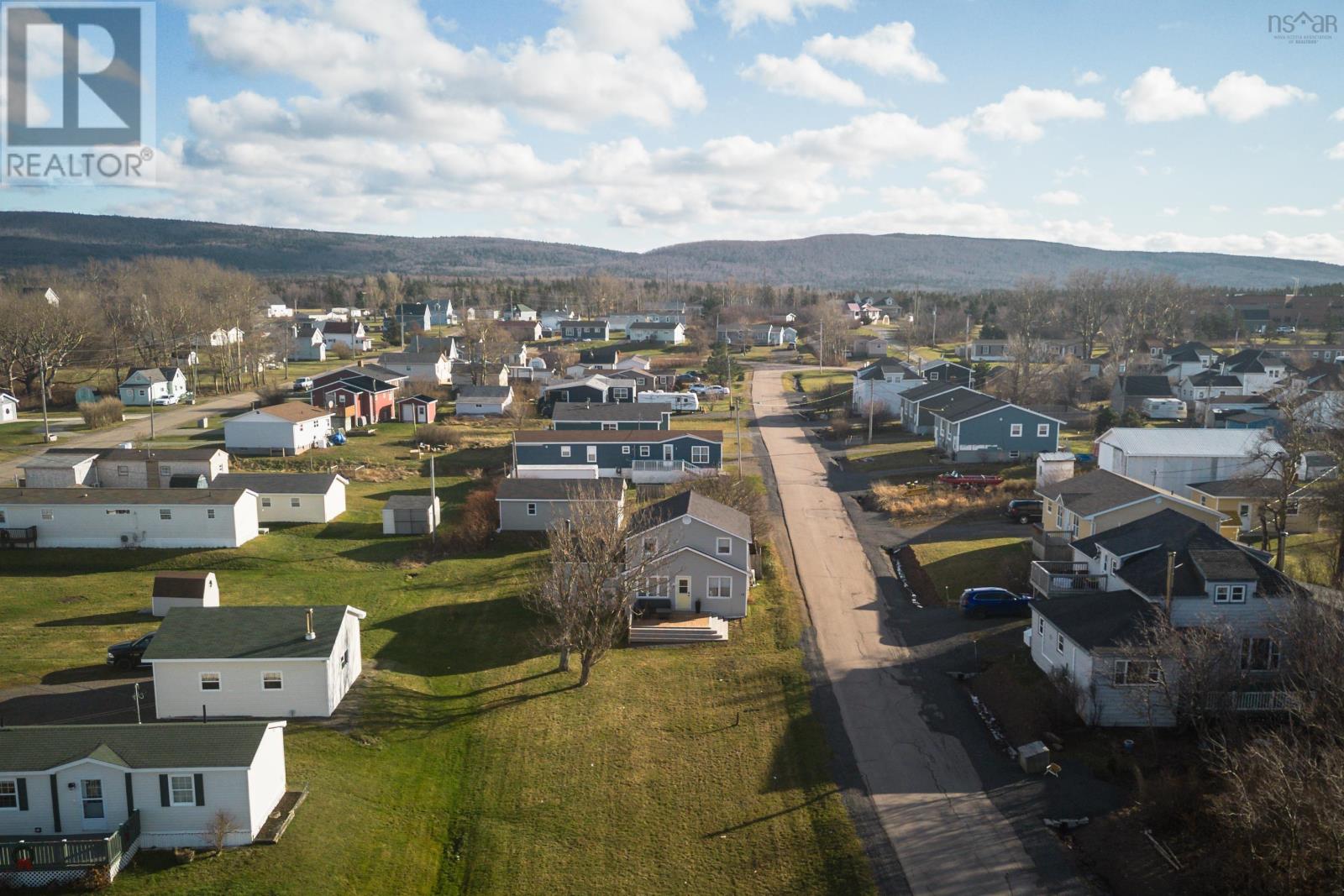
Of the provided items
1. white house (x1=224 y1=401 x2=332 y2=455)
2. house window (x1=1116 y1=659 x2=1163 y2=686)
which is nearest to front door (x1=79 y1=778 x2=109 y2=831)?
house window (x1=1116 y1=659 x2=1163 y2=686)

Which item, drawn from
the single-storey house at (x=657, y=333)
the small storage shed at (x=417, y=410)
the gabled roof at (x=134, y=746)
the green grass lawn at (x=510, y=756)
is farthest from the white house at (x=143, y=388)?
the gabled roof at (x=134, y=746)

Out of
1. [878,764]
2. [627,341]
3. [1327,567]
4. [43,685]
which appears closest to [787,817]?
[878,764]

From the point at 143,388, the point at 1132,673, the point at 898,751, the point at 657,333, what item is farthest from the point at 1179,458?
the point at 657,333

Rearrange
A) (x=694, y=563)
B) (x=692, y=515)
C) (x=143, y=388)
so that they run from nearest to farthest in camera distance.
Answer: (x=694, y=563) < (x=692, y=515) < (x=143, y=388)

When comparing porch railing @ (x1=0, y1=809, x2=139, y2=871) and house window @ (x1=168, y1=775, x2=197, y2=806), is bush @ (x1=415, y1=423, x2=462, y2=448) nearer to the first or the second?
house window @ (x1=168, y1=775, x2=197, y2=806)

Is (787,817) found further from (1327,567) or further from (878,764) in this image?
(1327,567)

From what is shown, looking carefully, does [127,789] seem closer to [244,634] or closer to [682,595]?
[244,634]
